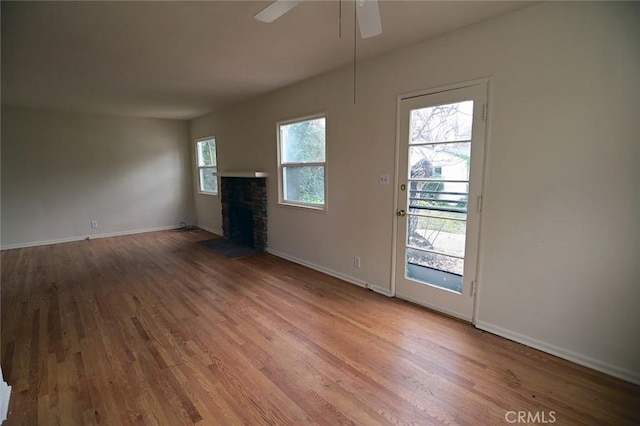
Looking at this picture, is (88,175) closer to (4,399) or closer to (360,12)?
(4,399)

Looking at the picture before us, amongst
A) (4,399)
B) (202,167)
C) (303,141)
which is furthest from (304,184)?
(202,167)

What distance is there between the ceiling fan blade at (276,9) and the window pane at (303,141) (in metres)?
2.14

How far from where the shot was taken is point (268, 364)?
2170 mm

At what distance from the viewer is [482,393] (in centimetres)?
186

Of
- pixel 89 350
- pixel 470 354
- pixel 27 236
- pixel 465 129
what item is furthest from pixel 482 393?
pixel 27 236

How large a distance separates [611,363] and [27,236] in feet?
26.2

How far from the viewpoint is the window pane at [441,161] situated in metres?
2.59

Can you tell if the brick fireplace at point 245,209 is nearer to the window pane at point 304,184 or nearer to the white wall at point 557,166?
the window pane at point 304,184

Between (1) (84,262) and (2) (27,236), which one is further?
(2) (27,236)

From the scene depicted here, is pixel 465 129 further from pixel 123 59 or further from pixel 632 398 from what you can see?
pixel 123 59

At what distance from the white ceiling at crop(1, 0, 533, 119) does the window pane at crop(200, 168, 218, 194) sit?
2.48 meters

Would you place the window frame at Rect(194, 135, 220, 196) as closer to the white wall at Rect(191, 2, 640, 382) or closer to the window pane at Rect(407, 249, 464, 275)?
the white wall at Rect(191, 2, 640, 382)

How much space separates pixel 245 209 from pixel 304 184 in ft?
5.68

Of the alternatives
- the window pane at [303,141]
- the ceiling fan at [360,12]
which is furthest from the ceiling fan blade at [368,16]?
the window pane at [303,141]
